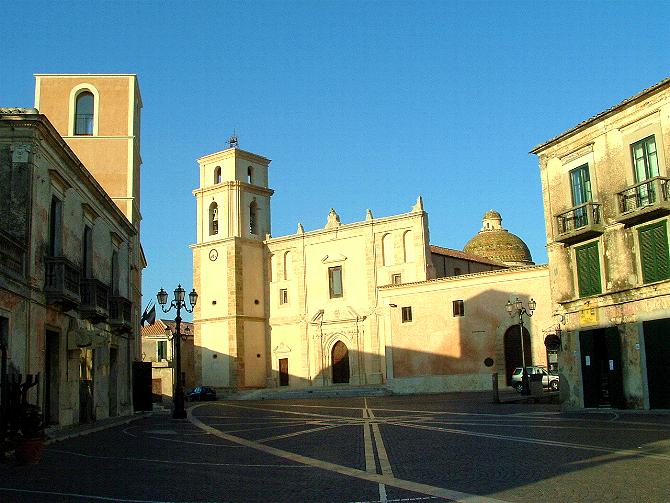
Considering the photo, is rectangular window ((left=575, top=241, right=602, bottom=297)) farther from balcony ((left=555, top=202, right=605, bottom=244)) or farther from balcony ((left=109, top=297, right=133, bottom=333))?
balcony ((left=109, top=297, right=133, bottom=333))

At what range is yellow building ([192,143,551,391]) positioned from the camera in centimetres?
5497

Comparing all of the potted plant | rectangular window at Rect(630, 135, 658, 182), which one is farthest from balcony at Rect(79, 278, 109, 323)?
rectangular window at Rect(630, 135, 658, 182)

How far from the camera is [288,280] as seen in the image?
60.5 metres

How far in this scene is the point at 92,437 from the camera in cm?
1867

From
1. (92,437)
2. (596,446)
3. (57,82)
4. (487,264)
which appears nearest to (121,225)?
(57,82)

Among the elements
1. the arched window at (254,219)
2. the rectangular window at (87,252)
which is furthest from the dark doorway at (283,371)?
the rectangular window at (87,252)

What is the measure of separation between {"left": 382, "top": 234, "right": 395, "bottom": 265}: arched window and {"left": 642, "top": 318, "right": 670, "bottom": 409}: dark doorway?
32.9 meters

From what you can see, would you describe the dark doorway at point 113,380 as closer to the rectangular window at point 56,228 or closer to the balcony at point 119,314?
the balcony at point 119,314

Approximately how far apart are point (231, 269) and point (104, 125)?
26.4 m

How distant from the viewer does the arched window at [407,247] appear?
177 ft

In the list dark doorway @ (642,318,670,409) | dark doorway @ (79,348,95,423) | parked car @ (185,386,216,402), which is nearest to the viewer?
dark doorway @ (642,318,670,409)

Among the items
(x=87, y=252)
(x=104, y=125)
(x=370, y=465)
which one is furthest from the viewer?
(x=104, y=125)


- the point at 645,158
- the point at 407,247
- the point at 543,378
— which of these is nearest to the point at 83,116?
the point at 645,158

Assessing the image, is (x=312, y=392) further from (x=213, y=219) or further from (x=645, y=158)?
(x=645, y=158)
